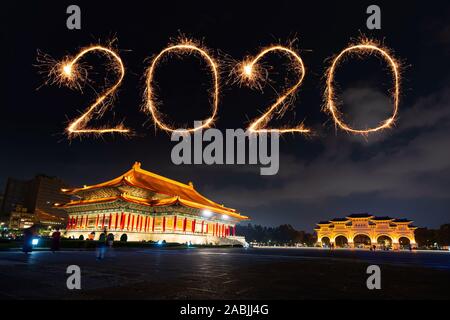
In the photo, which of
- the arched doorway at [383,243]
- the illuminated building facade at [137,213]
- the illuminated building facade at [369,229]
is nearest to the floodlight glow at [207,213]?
the illuminated building facade at [137,213]

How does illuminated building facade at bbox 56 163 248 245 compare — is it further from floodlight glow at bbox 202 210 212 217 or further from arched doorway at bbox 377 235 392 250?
arched doorway at bbox 377 235 392 250

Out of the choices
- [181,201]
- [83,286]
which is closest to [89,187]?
[181,201]

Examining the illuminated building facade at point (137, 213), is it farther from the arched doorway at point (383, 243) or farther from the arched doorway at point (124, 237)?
the arched doorway at point (383, 243)

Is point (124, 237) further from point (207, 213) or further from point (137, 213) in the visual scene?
point (207, 213)

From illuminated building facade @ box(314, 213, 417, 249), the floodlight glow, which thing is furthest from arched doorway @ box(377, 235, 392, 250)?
the floodlight glow

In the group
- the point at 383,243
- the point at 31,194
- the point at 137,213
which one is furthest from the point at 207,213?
the point at 31,194

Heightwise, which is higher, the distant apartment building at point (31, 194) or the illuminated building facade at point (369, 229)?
the distant apartment building at point (31, 194)

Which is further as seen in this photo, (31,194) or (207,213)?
(31,194)

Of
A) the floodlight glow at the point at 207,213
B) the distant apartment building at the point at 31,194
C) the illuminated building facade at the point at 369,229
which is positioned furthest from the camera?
the distant apartment building at the point at 31,194

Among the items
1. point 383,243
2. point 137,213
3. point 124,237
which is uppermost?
point 137,213
